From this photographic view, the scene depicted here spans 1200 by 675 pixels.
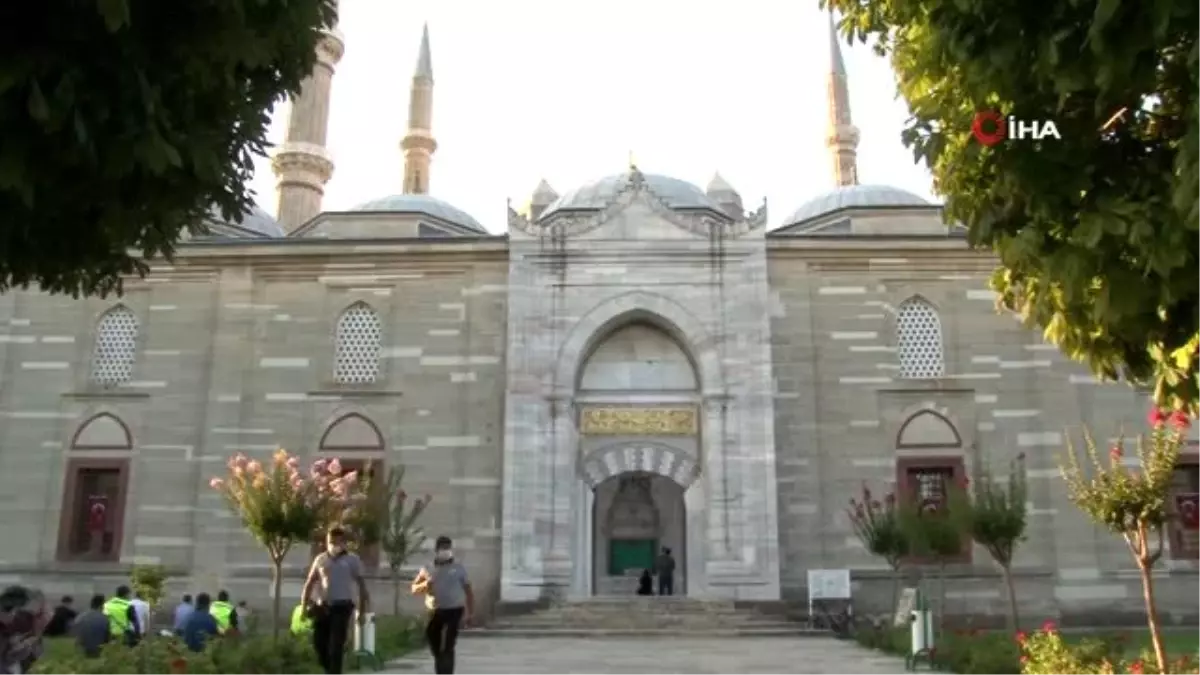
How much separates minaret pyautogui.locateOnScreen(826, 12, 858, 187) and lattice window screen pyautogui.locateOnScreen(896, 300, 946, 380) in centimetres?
1262

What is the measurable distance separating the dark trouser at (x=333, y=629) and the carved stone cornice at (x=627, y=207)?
38.6 ft

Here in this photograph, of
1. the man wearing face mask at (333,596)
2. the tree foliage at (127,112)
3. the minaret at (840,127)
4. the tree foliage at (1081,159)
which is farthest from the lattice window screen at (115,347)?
the minaret at (840,127)

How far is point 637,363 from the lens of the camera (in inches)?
773

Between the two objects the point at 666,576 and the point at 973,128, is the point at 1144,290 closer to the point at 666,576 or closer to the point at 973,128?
the point at 973,128

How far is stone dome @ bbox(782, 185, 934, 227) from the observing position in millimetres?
24703

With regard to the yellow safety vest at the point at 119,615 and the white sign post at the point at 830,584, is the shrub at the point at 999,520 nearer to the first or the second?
the white sign post at the point at 830,584

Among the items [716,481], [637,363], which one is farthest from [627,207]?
[716,481]

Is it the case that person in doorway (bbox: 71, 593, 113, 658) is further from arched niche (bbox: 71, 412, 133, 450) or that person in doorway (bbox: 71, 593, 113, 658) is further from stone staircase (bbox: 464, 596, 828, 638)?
arched niche (bbox: 71, 412, 133, 450)

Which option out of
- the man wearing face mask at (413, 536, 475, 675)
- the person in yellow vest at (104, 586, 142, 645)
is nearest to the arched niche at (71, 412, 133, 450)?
the person in yellow vest at (104, 586, 142, 645)

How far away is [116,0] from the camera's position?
11.4 ft

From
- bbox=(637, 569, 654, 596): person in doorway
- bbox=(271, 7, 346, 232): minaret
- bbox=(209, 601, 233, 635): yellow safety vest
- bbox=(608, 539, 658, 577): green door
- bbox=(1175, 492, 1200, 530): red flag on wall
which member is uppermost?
bbox=(271, 7, 346, 232): minaret

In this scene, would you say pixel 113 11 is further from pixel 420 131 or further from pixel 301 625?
pixel 420 131

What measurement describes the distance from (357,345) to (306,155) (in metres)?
11.9

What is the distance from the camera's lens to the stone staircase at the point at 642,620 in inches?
634
